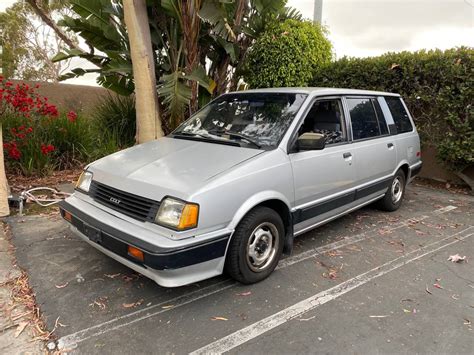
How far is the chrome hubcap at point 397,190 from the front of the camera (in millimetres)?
5476

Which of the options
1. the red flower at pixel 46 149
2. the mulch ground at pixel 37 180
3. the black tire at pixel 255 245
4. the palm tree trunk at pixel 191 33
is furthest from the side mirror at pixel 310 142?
the red flower at pixel 46 149

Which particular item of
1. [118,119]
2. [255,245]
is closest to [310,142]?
[255,245]

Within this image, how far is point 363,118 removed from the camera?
4.66 m

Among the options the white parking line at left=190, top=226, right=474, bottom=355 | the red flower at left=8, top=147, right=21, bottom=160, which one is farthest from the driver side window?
the red flower at left=8, top=147, right=21, bottom=160

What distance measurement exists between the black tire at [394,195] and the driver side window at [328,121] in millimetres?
1578

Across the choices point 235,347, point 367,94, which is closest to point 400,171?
point 367,94

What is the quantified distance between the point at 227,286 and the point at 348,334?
112 cm

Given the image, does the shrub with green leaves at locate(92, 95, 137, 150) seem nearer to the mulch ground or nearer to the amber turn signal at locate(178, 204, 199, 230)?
the mulch ground

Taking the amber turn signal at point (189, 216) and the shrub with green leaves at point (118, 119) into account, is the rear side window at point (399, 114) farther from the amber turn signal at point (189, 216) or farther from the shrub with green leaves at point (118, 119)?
the shrub with green leaves at point (118, 119)

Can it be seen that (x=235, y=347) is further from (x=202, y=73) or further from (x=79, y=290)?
(x=202, y=73)

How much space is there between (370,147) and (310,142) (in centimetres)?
151

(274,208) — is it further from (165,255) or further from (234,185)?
(165,255)

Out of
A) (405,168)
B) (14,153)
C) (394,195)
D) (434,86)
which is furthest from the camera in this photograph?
(434,86)

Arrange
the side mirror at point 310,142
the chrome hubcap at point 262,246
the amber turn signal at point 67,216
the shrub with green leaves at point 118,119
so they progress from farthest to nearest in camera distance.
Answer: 1. the shrub with green leaves at point 118,119
2. the side mirror at point 310,142
3. the amber turn signal at point 67,216
4. the chrome hubcap at point 262,246
